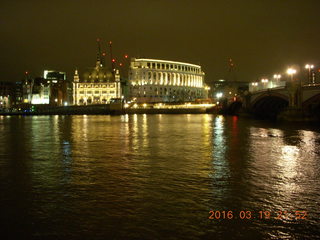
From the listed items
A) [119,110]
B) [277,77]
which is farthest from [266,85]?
[119,110]

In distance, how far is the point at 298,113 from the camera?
5775 cm

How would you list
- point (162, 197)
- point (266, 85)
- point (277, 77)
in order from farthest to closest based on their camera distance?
point (266, 85) < point (277, 77) < point (162, 197)

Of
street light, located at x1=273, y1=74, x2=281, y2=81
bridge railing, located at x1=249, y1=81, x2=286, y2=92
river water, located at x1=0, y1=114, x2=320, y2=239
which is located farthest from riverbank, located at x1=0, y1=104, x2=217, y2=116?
river water, located at x1=0, y1=114, x2=320, y2=239

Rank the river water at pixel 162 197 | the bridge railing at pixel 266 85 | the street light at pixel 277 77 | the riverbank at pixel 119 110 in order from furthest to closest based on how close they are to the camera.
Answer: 1. the riverbank at pixel 119 110
2. the street light at pixel 277 77
3. the bridge railing at pixel 266 85
4. the river water at pixel 162 197

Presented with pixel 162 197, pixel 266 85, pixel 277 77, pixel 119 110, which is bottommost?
pixel 162 197

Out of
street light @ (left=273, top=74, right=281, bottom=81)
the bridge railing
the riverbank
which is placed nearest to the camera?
the bridge railing

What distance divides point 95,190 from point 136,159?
285 inches

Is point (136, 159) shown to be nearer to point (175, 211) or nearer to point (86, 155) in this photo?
point (86, 155)

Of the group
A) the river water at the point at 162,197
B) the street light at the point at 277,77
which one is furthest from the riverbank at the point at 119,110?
the river water at the point at 162,197

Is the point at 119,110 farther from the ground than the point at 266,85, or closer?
closer

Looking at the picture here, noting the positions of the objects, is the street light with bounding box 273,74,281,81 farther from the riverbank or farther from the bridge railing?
the riverbank

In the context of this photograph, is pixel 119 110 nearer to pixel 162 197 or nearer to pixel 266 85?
pixel 266 85

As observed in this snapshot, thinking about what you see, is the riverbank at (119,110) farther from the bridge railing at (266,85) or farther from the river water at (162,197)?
the river water at (162,197)

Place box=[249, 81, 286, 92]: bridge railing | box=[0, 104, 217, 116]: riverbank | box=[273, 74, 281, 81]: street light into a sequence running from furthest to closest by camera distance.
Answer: box=[0, 104, 217, 116]: riverbank, box=[273, 74, 281, 81]: street light, box=[249, 81, 286, 92]: bridge railing
